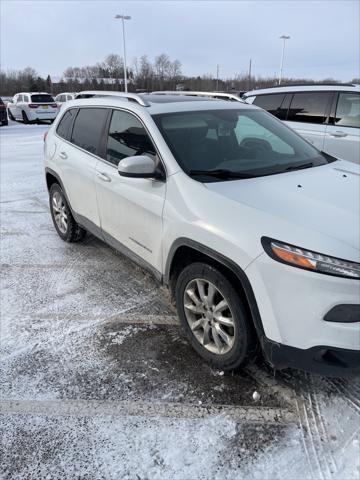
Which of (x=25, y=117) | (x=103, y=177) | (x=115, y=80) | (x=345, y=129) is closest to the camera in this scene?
(x=103, y=177)

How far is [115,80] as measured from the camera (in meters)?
66.4

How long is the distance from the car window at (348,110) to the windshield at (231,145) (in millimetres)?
3025

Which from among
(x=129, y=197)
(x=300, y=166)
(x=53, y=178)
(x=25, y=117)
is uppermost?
(x=300, y=166)

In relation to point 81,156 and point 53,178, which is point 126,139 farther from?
point 53,178

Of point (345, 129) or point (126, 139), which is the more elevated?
point (126, 139)

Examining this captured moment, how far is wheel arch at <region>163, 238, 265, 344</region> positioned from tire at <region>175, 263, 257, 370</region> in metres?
0.04

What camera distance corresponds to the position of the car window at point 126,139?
3.27 metres

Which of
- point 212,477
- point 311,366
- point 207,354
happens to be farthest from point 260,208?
point 212,477

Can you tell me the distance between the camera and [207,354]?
9.39 ft

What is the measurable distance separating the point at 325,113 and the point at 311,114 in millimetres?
256

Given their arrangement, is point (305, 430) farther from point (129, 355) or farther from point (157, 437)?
point (129, 355)

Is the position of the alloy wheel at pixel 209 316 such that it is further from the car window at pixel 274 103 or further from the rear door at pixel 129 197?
the car window at pixel 274 103

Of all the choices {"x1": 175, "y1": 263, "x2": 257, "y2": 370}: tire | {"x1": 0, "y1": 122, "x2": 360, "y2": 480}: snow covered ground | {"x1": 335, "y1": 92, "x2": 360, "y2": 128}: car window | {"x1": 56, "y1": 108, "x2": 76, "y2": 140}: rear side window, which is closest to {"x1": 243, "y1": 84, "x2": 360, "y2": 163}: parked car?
{"x1": 335, "y1": 92, "x2": 360, "y2": 128}: car window

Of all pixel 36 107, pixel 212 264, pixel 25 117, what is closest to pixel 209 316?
pixel 212 264
